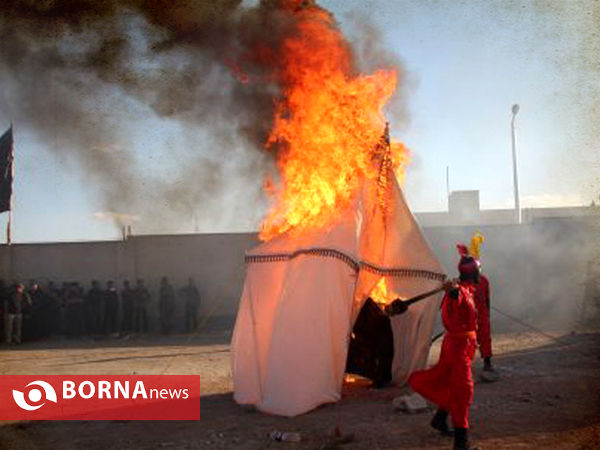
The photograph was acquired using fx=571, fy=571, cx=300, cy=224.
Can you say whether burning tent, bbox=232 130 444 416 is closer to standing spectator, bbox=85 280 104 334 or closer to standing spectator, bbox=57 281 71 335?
standing spectator, bbox=85 280 104 334

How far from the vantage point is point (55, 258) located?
61.1ft

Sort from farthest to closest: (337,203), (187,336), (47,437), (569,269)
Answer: (569,269), (187,336), (337,203), (47,437)

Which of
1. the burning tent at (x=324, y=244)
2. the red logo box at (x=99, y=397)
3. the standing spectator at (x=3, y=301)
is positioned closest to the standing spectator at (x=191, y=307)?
the standing spectator at (x=3, y=301)

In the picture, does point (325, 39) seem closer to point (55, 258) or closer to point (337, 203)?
point (337, 203)

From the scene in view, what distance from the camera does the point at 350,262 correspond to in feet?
23.6

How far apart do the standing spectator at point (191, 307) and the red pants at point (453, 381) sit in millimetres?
12245

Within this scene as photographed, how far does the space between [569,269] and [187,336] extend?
12.2 meters

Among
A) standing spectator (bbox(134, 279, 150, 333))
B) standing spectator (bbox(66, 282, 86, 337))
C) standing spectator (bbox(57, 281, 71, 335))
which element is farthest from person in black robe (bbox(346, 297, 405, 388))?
standing spectator (bbox(57, 281, 71, 335))

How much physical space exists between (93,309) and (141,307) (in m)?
1.37

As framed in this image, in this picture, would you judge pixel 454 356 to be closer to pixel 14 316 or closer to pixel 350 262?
pixel 350 262

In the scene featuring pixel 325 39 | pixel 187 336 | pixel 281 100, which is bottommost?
pixel 187 336

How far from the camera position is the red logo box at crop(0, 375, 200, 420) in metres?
7.21

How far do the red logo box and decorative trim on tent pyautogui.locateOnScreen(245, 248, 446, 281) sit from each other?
215 centimetres

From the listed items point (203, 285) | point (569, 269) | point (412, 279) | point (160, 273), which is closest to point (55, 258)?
point (160, 273)
